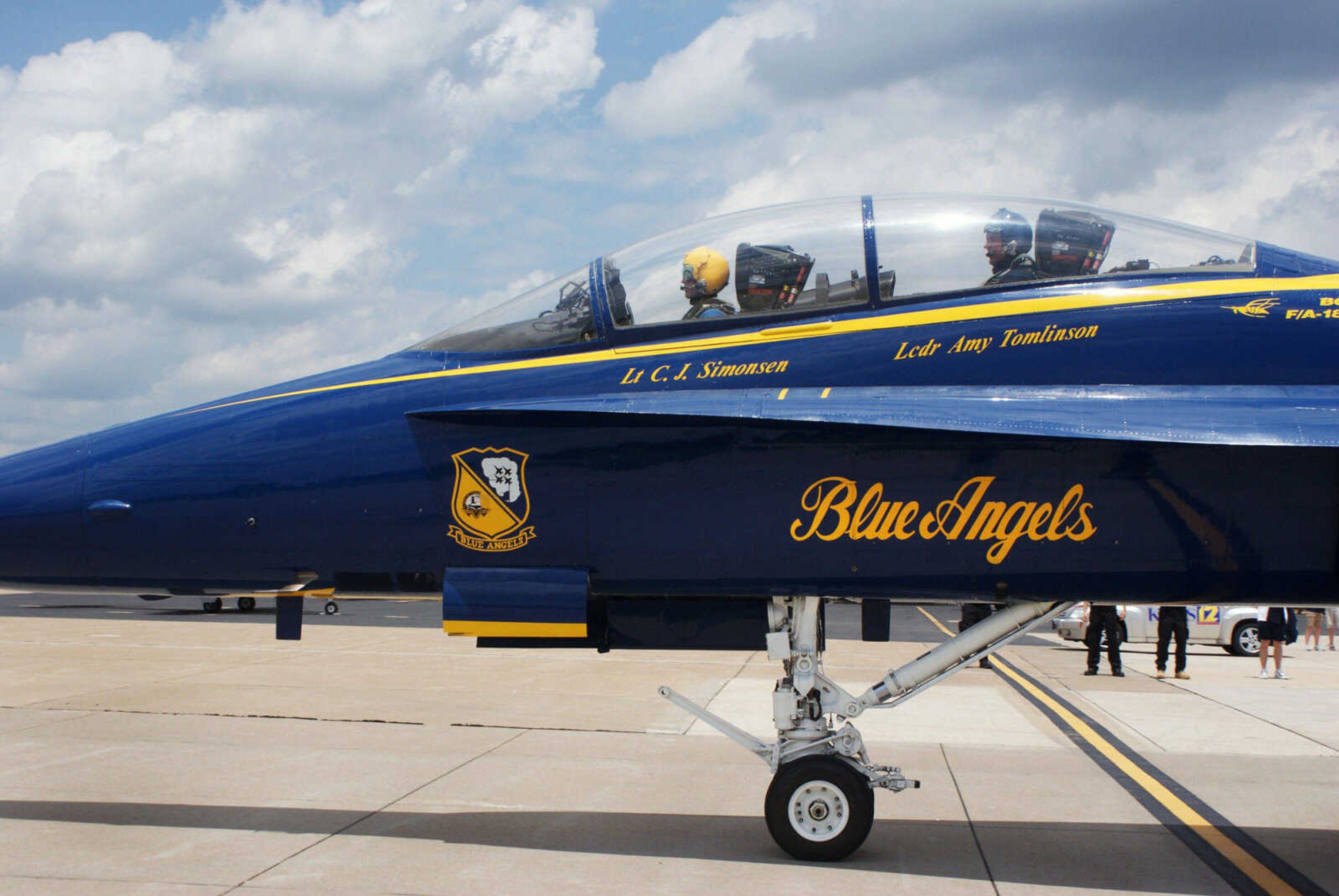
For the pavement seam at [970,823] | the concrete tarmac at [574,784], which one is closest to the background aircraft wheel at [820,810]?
the concrete tarmac at [574,784]

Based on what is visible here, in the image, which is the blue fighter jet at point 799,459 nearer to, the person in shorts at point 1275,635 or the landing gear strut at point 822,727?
the landing gear strut at point 822,727

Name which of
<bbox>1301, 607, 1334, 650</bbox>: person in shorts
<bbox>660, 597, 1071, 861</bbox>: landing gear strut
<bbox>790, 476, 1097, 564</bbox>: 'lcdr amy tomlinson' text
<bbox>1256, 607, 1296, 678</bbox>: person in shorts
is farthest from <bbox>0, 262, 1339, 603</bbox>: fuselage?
<bbox>1301, 607, 1334, 650</bbox>: person in shorts

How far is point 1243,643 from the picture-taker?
21.5 meters

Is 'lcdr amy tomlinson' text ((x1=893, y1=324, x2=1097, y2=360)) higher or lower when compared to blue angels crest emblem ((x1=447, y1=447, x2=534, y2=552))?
higher

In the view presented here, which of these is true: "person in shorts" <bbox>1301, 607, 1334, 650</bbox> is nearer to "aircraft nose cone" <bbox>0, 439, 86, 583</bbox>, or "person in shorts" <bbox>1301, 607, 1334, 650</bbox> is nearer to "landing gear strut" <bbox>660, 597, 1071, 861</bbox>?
"landing gear strut" <bbox>660, 597, 1071, 861</bbox>

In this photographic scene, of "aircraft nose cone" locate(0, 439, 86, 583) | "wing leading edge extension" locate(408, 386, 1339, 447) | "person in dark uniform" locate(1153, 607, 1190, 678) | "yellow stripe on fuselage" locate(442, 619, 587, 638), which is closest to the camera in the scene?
"wing leading edge extension" locate(408, 386, 1339, 447)

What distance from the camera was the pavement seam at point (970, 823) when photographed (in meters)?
5.85

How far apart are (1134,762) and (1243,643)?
46.2 ft

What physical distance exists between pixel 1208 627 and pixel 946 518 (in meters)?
19.4

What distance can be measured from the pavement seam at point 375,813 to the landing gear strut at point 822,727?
2180mm

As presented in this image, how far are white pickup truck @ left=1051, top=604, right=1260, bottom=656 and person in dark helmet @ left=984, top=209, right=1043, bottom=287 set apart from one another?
51.0 ft

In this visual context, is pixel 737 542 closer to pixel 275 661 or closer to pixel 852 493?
pixel 852 493

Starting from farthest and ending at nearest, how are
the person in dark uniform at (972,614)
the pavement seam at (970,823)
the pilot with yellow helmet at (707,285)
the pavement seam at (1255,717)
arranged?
A: 1. the pavement seam at (1255,717)
2. the person in dark uniform at (972,614)
3. the pilot with yellow helmet at (707,285)
4. the pavement seam at (970,823)

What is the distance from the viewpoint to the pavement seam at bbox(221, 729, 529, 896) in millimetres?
5715
